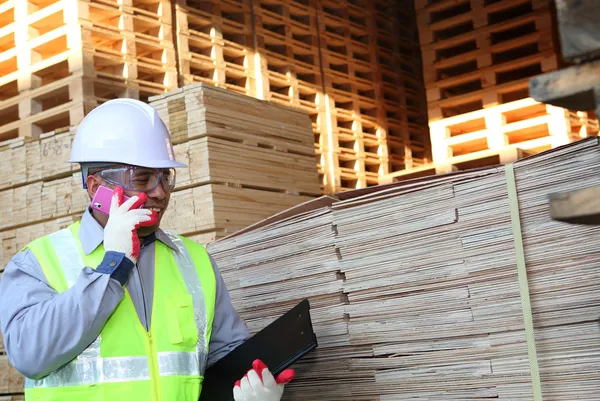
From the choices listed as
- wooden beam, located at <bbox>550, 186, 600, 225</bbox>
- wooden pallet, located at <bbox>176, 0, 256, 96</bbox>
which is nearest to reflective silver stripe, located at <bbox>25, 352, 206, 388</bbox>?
wooden beam, located at <bbox>550, 186, 600, 225</bbox>

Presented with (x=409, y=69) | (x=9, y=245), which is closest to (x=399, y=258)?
(x=9, y=245)

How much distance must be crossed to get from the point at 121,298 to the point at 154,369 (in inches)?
11.7

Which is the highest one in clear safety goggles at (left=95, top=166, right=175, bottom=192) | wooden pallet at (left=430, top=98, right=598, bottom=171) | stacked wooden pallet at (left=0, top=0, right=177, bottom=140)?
stacked wooden pallet at (left=0, top=0, right=177, bottom=140)

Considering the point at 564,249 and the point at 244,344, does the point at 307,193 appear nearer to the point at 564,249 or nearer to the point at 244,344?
the point at 244,344

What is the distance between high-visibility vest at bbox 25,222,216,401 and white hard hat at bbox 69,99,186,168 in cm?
30

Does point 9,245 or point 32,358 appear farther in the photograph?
point 9,245

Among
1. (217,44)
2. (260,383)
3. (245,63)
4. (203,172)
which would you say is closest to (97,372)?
(260,383)

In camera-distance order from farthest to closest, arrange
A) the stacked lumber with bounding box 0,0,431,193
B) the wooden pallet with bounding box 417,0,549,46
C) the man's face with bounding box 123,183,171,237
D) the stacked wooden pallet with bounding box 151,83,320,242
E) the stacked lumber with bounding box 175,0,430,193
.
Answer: the wooden pallet with bounding box 417,0,549,46 < the stacked lumber with bounding box 175,0,430,193 < the stacked lumber with bounding box 0,0,431,193 < the stacked wooden pallet with bounding box 151,83,320,242 < the man's face with bounding box 123,183,171,237

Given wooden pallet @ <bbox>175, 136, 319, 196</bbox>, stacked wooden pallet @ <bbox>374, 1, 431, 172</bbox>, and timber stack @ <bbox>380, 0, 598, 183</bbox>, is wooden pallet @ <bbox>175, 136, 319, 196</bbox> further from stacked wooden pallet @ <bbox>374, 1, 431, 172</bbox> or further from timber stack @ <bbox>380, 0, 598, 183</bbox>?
stacked wooden pallet @ <bbox>374, 1, 431, 172</bbox>

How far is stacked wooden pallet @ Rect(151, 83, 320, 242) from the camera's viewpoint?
4770mm

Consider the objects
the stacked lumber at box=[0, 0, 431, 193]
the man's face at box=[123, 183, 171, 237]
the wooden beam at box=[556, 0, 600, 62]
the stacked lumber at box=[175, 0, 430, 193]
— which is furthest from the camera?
the stacked lumber at box=[175, 0, 430, 193]

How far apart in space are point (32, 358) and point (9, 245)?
3072 millimetres

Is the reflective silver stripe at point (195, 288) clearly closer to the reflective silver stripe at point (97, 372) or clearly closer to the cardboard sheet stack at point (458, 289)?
the reflective silver stripe at point (97, 372)

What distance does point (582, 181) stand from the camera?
2502mm
